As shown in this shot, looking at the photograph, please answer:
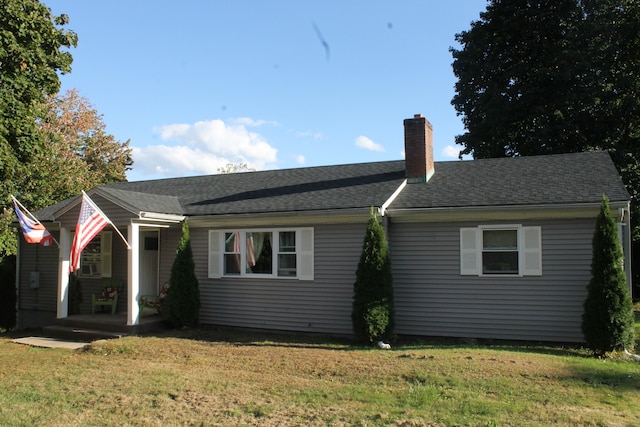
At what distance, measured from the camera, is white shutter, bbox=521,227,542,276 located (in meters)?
10.2

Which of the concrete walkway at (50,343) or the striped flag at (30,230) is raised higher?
the striped flag at (30,230)

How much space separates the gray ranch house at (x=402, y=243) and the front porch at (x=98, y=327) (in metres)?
0.25

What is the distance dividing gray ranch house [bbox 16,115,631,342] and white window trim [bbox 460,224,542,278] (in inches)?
0.8

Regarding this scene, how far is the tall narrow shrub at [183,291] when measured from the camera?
12.1 meters

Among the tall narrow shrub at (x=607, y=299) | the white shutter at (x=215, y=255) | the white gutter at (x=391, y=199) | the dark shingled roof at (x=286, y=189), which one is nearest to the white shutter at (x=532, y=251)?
the tall narrow shrub at (x=607, y=299)

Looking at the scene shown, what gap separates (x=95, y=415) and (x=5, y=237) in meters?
15.0

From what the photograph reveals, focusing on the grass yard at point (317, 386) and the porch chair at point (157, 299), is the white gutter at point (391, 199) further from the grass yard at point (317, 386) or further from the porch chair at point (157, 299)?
the porch chair at point (157, 299)

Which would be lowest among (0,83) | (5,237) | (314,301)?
(314,301)

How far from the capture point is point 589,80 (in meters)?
21.2

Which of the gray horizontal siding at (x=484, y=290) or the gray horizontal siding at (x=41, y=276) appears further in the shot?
the gray horizontal siding at (x=41, y=276)

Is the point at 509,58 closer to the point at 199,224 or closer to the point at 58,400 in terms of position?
the point at 199,224

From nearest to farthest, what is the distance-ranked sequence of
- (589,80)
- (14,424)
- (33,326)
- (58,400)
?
(14,424)
(58,400)
(33,326)
(589,80)

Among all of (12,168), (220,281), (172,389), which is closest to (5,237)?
(12,168)

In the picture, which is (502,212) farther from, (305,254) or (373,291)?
(305,254)
